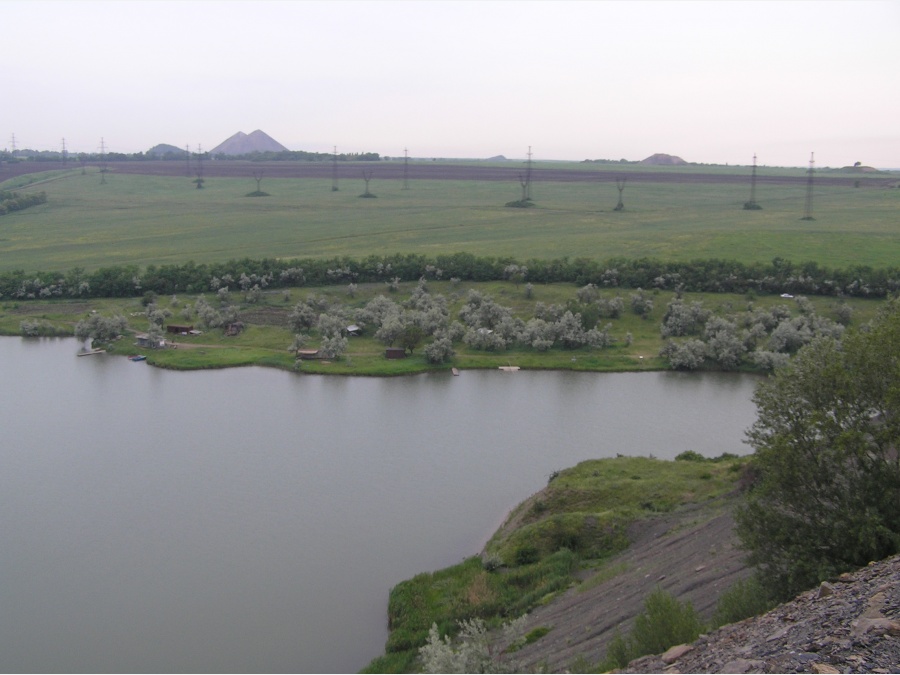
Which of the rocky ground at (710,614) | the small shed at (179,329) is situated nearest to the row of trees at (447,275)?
the small shed at (179,329)

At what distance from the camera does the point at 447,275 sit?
3778 centimetres

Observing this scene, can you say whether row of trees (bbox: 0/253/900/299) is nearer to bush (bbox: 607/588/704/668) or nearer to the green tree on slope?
the green tree on slope

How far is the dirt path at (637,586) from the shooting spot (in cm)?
1063

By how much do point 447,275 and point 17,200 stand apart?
4496cm

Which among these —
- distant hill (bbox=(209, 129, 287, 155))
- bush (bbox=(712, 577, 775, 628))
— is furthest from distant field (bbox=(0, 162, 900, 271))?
distant hill (bbox=(209, 129, 287, 155))

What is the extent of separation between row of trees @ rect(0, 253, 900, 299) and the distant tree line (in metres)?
29.3

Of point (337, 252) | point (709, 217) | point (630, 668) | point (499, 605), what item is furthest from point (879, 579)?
point (709, 217)

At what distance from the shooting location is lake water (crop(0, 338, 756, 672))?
1323cm

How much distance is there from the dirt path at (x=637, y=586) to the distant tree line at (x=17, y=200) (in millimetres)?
63254

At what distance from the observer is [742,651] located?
7266mm

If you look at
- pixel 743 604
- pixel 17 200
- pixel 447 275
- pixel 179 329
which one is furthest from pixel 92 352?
pixel 17 200

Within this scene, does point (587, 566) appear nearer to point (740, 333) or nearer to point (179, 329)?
point (740, 333)

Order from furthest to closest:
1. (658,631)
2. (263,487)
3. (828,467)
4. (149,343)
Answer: (149,343), (263,487), (828,467), (658,631)

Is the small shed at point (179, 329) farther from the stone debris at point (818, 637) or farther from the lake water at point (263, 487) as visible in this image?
the stone debris at point (818, 637)
